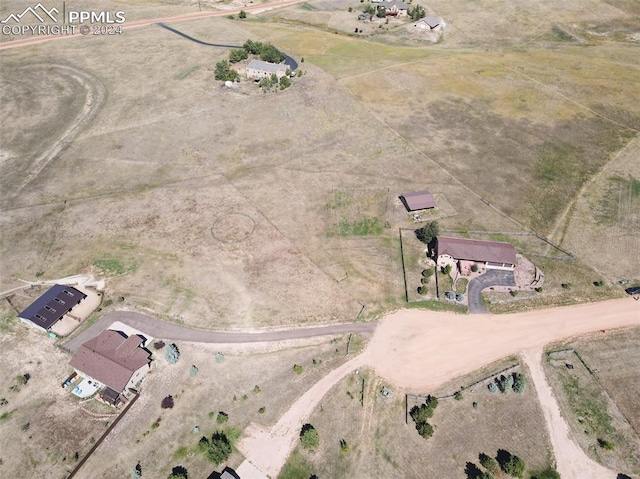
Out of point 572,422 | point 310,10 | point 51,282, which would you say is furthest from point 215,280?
point 310,10

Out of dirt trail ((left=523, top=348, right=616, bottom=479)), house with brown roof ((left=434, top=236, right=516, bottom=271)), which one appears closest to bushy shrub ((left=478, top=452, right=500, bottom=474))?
dirt trail ((left=523, top=348, right=616, bottom=479))

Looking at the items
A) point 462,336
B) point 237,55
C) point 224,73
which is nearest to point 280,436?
point 462,336

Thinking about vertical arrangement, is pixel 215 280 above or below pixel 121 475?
above

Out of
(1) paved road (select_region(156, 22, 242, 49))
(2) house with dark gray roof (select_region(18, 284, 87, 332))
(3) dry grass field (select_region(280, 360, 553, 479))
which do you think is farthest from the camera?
(1) paved road (select_region(156, 22, 242, 49))

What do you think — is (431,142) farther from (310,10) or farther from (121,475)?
(310,10)

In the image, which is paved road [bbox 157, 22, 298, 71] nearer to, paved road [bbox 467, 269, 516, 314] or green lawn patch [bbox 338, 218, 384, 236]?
green lawn patch [bbox 338, 218, 384, 236]

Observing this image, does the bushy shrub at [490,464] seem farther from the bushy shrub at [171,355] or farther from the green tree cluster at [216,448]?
the bushy shrub at [171,355]

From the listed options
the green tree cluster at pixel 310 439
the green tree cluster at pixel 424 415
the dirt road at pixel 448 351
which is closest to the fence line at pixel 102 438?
the dirt road at pixel 448 351
